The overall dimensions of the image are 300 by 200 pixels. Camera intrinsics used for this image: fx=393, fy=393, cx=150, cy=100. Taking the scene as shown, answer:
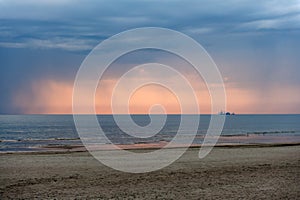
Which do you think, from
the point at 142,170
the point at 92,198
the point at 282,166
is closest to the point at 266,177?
the point at 282,166

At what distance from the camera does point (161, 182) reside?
1505 cm

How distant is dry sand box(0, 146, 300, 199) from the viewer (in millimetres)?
12805

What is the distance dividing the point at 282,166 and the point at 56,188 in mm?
11021

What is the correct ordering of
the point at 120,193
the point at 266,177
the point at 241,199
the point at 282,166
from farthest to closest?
1. the point at 282,166
2. the point at 266,177
3. the point at 120,193
4. the point at 241,199

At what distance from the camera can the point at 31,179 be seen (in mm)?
16156

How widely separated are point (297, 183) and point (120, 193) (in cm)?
650

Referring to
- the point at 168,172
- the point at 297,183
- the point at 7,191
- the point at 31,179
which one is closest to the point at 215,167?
the point at 168,172

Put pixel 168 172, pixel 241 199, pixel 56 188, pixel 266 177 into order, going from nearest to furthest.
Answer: pixel 241 199 → pixel 56 188 → pixel 266 177 → pixel 168 172

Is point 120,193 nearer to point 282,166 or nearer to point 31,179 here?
point 31,179

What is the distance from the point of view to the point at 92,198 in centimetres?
1241

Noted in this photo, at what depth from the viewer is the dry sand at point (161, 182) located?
42.0 feet

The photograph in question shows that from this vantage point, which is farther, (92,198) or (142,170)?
(142,170)

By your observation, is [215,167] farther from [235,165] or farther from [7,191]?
[7,191]

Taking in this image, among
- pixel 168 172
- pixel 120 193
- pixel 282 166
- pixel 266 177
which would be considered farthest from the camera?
pixel 282 166
